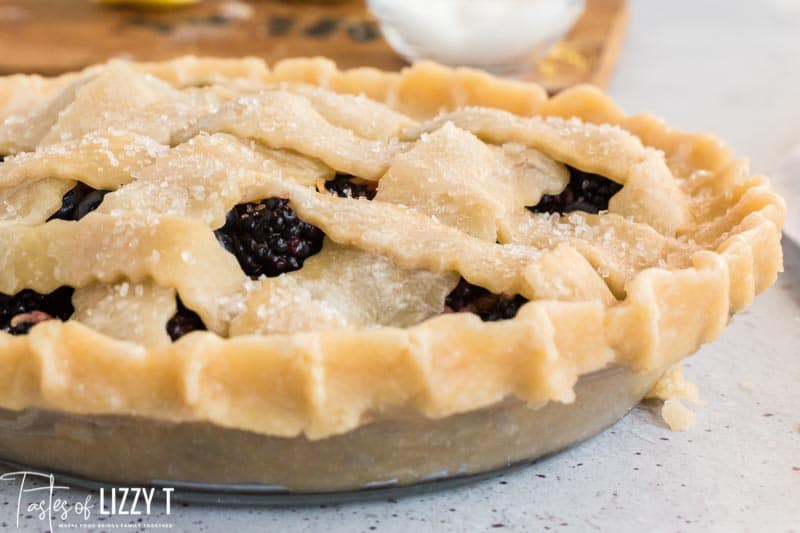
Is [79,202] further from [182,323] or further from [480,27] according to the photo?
[480,27]

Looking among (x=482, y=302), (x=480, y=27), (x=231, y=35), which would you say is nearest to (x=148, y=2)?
(x=231, y=35)

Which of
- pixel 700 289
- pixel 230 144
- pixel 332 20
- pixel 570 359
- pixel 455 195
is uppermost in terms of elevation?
pixel 332 20

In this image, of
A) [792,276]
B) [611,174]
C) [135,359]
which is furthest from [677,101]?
[135,359]

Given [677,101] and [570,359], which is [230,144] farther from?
[677,101]

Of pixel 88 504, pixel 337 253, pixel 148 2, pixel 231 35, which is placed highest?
pixel 148 2

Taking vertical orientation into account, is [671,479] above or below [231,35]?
below

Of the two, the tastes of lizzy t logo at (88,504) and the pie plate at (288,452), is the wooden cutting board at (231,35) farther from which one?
the tastes of lizzy t logo at (88,504)
